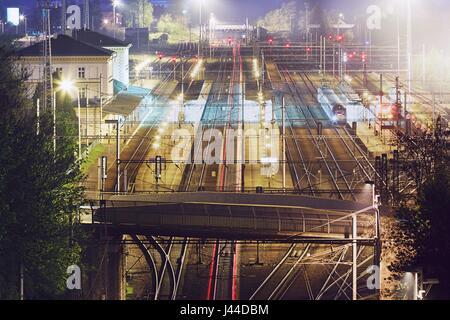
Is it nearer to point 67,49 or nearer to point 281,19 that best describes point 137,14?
point 281,19

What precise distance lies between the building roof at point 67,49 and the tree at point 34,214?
11691 millimetres

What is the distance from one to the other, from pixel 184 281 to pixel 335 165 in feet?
21.2

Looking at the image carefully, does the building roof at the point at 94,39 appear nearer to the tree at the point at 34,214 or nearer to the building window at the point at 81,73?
the building window at the point at 81,73

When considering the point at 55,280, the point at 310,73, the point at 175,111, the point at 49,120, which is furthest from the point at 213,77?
the point at 55,280

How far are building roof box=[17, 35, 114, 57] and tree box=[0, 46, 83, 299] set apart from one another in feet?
38.4

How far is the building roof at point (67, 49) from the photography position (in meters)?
21.9

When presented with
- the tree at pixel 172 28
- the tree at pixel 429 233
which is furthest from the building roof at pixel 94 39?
the tree at pixel 429 233

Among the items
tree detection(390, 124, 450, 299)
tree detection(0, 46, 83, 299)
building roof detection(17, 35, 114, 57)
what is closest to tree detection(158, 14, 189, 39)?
building roof detection(17, 35, 114, 57)

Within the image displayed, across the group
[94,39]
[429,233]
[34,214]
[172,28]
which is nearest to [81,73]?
[94,39]

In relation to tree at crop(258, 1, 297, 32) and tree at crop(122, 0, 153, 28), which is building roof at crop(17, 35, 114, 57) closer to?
tree at crop(122, 0, 153, 28)

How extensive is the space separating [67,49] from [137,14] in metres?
23.9

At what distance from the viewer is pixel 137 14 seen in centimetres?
4606

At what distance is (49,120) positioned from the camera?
36.7 ft

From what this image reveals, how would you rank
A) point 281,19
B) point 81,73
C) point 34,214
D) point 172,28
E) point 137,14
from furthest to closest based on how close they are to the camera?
point 281,19
point 137,14
point 172,28
point 81,73
point 34,214
